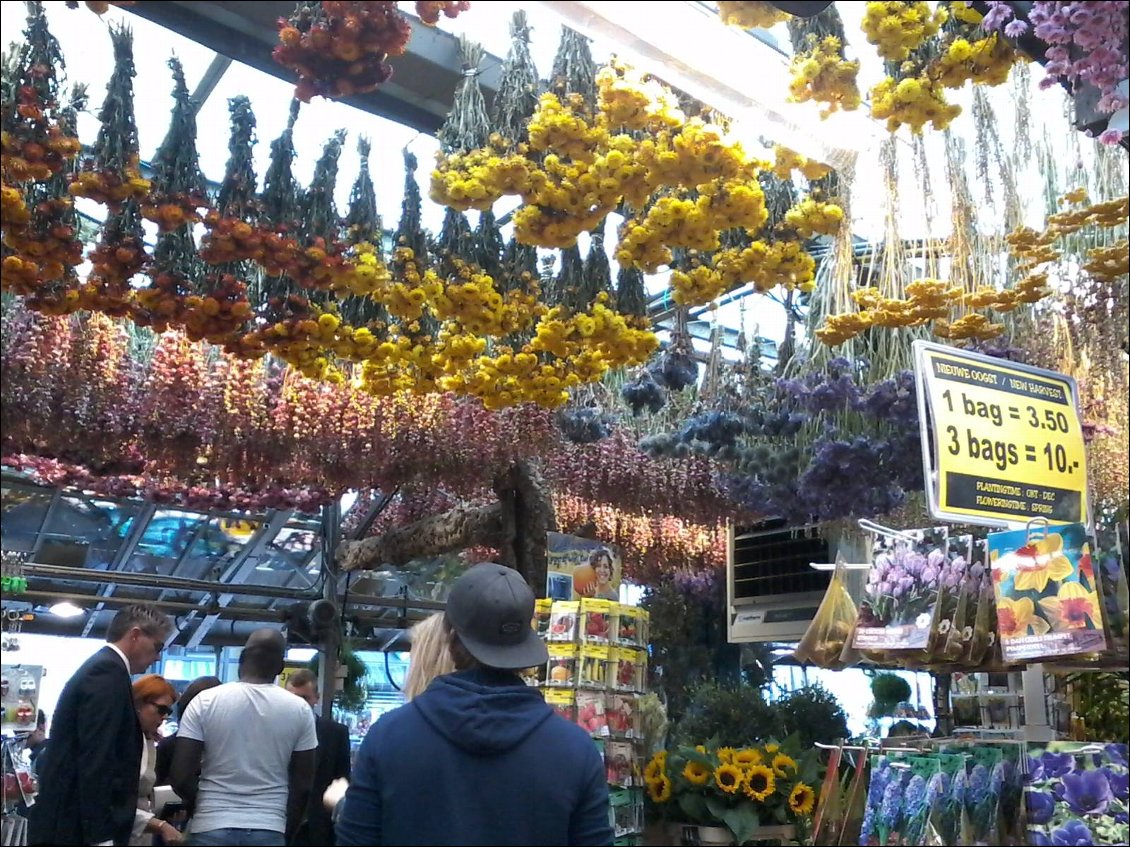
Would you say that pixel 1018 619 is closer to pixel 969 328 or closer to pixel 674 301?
pixel 969 328

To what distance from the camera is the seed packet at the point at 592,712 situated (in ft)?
16.7

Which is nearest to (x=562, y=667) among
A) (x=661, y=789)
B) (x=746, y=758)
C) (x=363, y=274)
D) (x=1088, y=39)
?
(x=661, y=789)

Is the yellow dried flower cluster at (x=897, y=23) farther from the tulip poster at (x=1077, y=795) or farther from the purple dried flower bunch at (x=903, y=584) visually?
the tulip poster at (x=1077, y=795)

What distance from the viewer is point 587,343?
14.5ft

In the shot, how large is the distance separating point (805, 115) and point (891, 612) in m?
1.46

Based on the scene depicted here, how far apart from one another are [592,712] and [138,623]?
7.44 ft

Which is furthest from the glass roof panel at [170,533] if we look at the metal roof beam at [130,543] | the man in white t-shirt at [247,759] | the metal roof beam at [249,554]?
the man in white t-shirt at [247,759]

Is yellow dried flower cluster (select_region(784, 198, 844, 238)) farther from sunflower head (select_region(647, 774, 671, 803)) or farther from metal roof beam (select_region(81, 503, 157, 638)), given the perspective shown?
metal roof beam (select_region(81, 503, 157, 638))

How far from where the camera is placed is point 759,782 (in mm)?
4621

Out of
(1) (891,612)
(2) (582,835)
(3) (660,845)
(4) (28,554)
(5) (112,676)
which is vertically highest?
(4) (28,554)

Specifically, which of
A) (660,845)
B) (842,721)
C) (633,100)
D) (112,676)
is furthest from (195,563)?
(633,100)

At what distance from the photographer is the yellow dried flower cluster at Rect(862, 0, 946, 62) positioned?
2844 mm

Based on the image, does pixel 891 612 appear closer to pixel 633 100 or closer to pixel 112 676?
pixel 633 100

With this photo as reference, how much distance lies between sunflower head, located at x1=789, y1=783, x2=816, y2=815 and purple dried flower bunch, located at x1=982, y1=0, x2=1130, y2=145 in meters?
2.97
